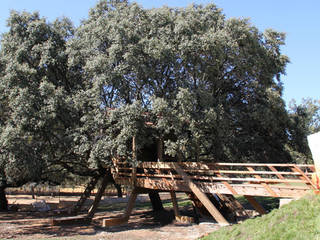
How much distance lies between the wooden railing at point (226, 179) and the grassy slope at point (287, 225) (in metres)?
0.98

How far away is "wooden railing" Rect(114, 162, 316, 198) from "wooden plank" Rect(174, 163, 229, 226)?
0.18 metres

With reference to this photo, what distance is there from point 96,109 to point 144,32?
479 cm

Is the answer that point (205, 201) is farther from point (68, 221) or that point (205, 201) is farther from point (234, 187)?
point (68, 221)

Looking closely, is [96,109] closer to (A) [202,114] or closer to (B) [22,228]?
(A) [202,114]

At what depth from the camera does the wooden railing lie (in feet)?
34.1

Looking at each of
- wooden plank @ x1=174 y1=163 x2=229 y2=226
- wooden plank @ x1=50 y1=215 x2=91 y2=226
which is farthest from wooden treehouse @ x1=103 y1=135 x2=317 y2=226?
wooden plank @ x1=50 y1=215 x2=91 y2=226

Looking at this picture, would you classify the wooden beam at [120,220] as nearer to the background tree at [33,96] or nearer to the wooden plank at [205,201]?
the wooden plank at [205,201]

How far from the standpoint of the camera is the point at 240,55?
47.8 ft

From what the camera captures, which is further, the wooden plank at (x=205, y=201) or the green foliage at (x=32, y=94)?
the green foliage at (x=32, y=94)

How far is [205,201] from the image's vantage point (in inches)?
523

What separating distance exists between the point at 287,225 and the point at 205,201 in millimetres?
5836

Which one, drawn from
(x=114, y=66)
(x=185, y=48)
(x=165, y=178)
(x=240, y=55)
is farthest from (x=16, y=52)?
(x=240, y=55)

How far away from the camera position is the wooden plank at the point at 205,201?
12816 mm

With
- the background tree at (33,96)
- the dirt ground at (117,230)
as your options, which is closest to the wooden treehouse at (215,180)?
the dirt ground at (117,230)
